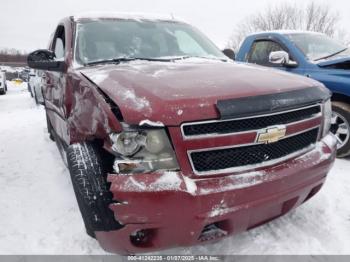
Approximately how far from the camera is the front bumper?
1754 millimetres

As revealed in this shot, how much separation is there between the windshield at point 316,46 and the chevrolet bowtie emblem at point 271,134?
10.4 feet

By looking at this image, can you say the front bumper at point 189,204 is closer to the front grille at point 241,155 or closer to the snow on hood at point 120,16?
the front grille at point 241,155

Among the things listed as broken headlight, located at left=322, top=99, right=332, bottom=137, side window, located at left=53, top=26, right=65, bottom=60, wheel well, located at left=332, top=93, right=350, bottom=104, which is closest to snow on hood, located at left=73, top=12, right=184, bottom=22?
side window, located at left=53, top=26, right=65, bottom=60

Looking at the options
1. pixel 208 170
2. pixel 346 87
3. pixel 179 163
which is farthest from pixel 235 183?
pixel 346 87

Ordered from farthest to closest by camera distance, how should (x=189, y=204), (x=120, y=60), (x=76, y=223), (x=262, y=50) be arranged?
(x=262, y=50) < (x=120, y=60) < (x=76, y=223) < (x=189, y=204)

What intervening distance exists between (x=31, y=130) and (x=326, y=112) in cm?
556

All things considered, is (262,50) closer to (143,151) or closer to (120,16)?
(120,16)

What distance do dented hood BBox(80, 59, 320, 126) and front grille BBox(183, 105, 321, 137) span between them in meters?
0.05

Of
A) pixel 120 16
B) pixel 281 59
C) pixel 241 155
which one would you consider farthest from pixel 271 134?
pixel 281 59

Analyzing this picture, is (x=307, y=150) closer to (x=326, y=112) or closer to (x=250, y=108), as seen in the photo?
(x=326, y=112)

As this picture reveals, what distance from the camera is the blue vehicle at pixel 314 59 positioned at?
4160mm

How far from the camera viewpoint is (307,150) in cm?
232

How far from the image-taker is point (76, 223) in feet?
9.18

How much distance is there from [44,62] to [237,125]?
1.97 metres
